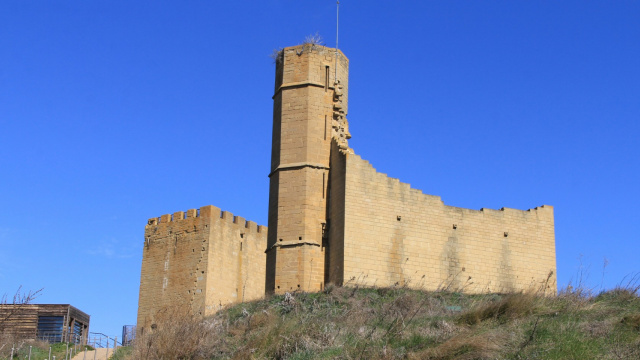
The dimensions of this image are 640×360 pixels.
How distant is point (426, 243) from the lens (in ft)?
68.8

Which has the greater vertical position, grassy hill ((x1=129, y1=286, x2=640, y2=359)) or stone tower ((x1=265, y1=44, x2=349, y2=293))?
stone tower ((x1=265, y1=44, x2=349, y2=293))

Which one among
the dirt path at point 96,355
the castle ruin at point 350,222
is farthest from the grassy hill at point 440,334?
the dirt path at point 96,355

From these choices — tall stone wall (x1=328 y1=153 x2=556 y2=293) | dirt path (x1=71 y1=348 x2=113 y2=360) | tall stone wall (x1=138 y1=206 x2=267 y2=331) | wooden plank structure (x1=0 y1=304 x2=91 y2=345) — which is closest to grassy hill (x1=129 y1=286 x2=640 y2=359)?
tall stone wall (x1=328 y1=153 x2=556 y2=293)

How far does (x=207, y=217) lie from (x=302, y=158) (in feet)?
26.3

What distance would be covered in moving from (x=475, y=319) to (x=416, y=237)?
7.57 metres

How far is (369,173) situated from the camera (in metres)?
21.0

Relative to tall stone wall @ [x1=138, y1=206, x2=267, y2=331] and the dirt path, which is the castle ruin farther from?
tall stone wall @ [x1=138, y1=206, x2=267, y2=331]

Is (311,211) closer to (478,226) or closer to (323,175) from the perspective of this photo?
(323,175)

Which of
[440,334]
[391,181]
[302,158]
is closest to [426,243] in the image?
[391,181]

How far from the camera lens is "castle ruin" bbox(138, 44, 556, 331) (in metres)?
20.5

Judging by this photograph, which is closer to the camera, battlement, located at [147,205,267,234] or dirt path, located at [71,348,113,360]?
dirt path, located at [71,348,113,360]

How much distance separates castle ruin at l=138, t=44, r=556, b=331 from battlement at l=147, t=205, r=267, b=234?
7.00m

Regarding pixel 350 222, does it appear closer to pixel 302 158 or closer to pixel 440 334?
pixel 302 158

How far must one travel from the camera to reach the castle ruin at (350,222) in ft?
67.4
